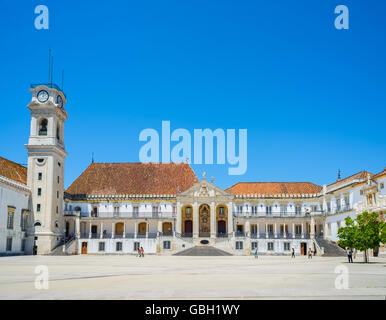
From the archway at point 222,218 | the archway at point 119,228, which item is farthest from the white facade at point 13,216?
the archway at point 222,218

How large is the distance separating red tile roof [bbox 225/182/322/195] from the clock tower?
27.5 meters

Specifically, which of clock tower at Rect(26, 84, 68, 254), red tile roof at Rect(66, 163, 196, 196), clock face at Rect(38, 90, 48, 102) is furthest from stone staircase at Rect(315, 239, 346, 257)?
clock face at Rect(38, 90, 48, 102)

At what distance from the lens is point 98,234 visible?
62.4 metres

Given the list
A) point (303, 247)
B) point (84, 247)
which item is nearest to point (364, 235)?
point (303, 247)

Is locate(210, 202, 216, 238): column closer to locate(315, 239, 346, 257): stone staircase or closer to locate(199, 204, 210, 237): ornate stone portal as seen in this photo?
locate(199, 204, 210, 237): ornate stone portal

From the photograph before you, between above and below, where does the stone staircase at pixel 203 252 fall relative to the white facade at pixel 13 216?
below

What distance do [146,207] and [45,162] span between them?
1627 cm

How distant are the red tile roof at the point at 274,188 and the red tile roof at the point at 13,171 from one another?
102 ft

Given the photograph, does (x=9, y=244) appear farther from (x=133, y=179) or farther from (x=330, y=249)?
(x=330, y=249)

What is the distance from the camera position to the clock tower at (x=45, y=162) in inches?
2147

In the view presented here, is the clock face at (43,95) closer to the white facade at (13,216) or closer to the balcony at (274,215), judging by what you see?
the white facade at (13,216)

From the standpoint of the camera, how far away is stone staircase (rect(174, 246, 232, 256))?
53.2 m
